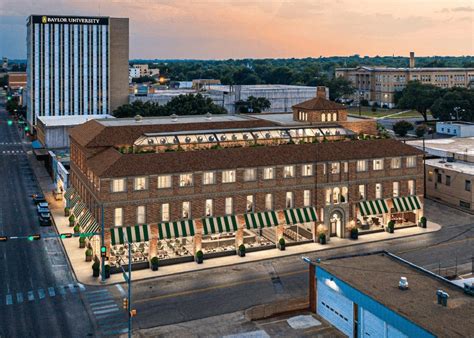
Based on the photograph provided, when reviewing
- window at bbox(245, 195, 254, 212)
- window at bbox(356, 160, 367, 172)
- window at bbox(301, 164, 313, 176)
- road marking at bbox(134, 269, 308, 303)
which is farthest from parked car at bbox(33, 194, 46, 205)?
window at bbox(356, 160, 367, 172)

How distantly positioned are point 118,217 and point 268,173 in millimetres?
19045

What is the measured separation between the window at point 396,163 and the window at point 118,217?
37.0 meters

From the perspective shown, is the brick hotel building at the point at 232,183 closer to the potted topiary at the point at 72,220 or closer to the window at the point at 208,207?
the window at the point at 208,207

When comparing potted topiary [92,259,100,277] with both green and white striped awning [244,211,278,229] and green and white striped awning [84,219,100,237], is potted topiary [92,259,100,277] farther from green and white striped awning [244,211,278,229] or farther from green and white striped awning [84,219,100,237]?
green and white striped awning [244,211,278,229]

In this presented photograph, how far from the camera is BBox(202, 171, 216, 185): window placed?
67500 mm

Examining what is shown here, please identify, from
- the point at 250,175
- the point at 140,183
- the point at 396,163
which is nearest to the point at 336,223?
the point at 396,163

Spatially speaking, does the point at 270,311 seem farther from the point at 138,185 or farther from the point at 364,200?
the point at 364,200

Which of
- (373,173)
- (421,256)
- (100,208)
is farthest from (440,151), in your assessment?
(100,208)

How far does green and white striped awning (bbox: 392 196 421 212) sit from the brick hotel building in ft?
→ 0.48

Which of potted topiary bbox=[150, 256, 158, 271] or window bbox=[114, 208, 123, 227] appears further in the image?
window bbox=[114, 208, 123, 227]

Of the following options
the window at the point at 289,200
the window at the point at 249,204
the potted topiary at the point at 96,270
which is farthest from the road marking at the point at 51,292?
the window at the point at 289,200

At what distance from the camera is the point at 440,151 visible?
111188 millimetres

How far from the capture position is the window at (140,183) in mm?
64250

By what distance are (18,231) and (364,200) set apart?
46740 mm
